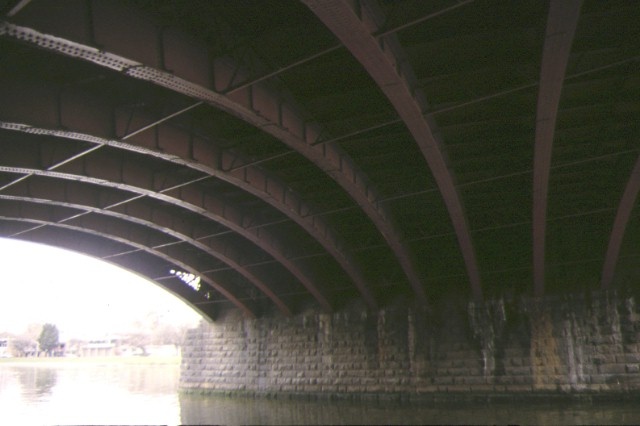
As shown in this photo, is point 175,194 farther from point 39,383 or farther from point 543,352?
point 39,383

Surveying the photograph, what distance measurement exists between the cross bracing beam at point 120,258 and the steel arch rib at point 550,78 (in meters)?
16.6

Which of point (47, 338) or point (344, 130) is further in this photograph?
point (47, 338)

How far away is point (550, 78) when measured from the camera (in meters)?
11.3

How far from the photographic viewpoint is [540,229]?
19500 millimetres

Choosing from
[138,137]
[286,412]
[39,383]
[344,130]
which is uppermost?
[344,130]

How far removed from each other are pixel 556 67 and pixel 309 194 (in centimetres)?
1111

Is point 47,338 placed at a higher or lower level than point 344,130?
lower

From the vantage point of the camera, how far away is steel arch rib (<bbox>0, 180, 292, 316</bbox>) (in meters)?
19.0

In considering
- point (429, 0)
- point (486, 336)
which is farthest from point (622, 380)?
point (429, 0)

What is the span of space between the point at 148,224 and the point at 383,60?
559 inches

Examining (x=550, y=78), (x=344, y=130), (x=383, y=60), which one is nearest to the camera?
(x=383, y=60)

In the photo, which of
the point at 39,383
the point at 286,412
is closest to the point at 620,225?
the point at 286,412

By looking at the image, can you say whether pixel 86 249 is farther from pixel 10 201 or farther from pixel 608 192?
pixel 608 192

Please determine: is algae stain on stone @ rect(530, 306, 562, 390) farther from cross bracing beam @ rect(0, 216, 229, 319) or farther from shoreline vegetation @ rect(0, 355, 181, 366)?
shoreline vegetation @ rect(0, 355, 181, 366)
